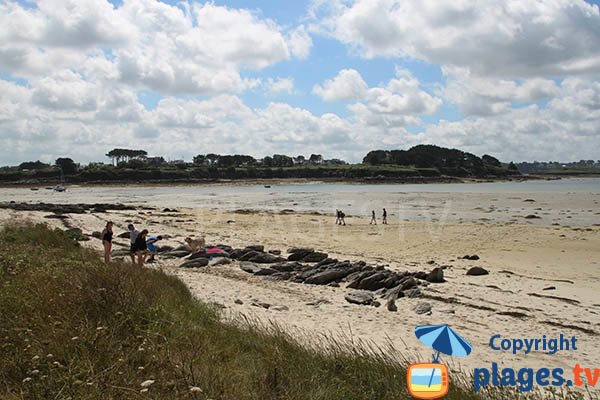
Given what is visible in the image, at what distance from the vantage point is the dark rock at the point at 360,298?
34.8 feet

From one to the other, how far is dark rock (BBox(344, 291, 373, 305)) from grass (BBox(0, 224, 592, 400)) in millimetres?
4120

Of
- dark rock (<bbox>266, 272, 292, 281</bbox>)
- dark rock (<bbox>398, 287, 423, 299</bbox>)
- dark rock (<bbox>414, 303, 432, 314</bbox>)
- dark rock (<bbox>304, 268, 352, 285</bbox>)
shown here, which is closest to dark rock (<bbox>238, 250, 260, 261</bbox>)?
dark rock (<bbox>266, 272, 292, 281</bbox>)

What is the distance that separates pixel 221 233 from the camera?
25469 mm

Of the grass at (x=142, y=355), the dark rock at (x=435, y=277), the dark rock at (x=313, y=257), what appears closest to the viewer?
the grass at (x=142, y=355)

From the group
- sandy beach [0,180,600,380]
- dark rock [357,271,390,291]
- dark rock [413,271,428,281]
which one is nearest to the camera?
sandy beach [0,180,600,380]

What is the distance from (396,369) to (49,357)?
356 cm

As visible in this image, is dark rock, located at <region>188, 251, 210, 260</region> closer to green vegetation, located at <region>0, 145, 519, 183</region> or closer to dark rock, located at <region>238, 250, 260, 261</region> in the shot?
dark rock, located at <region>238, 250, 260, 261</region>

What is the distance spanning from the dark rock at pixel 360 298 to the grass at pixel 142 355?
13.5ft

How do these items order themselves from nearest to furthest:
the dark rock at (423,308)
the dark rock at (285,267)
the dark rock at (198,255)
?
1. the dark rock at (423,308)
2. the dark rock at (285,267)
3. the dark rock at (198,255)

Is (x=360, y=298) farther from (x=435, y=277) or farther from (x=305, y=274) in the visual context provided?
(x=435, y=277)

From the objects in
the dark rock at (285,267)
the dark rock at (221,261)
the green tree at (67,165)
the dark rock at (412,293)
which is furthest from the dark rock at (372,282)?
the green tree at (67,165)

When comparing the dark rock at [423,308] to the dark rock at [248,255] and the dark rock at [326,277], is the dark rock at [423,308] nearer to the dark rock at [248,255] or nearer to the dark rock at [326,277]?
the dark rock at [326,277]

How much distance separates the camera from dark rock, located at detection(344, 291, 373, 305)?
10.6 meters

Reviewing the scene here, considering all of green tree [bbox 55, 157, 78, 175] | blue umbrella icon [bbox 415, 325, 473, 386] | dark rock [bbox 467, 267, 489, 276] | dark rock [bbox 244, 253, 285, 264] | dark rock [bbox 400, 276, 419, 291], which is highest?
green tree [bbox 55, 157, 78, 175]
